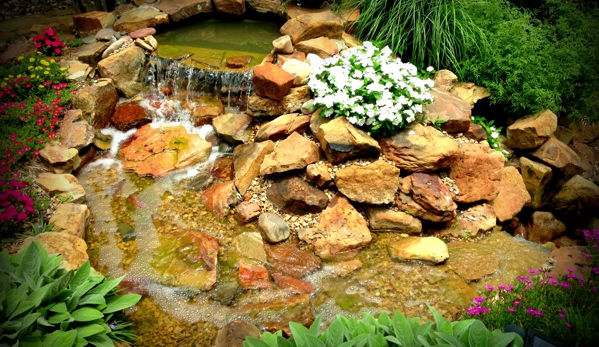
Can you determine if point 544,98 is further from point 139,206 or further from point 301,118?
point 139,206

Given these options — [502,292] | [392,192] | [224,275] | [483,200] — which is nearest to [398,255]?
[392,192]

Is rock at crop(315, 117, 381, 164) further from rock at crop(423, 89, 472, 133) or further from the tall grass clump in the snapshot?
the tall grass clump

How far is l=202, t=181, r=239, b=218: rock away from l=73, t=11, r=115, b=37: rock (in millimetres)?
3995

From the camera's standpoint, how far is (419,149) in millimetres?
4785

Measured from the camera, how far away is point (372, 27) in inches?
245

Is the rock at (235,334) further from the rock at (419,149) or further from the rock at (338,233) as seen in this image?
the rock at (419,149)

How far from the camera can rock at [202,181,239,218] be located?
4914 millimetres

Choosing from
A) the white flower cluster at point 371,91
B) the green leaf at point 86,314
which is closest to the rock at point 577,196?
the white flower cluster at point 371,91

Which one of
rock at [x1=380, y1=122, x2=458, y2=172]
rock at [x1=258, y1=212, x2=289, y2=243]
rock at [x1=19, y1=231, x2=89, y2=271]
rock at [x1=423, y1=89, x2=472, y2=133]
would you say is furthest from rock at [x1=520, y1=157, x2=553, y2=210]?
rock at [x1=19, y1=231, x2=89, y2=271]

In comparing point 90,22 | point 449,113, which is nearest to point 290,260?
point 449,113

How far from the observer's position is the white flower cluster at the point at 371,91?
477cm

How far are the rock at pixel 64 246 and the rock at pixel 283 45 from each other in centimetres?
365

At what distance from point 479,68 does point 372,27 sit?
1.66 metres

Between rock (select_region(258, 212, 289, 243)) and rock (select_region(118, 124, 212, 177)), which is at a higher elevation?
rock (select_region(118, 124, 212, 177))
